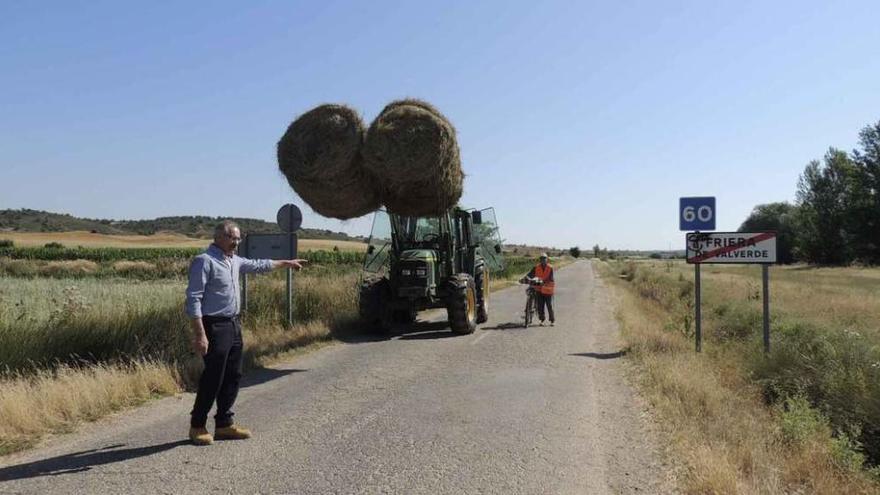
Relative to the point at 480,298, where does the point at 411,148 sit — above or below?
above

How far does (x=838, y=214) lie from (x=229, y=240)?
90618mm

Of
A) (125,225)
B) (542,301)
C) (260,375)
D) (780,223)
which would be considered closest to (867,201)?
(780,223)

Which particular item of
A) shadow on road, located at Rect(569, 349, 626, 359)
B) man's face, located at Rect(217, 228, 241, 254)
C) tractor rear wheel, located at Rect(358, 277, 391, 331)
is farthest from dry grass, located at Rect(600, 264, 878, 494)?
tractor rear wheel, located at Rect(358, 277, 391, 331)

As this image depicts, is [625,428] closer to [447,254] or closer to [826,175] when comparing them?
[447,254]

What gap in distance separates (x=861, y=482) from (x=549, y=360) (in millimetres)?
5611

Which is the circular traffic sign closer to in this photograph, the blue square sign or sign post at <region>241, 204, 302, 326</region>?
sign post at <region>241, 204, 302, 326</region>

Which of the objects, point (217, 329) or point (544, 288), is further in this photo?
point (544, 288)

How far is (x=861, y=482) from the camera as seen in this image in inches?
209

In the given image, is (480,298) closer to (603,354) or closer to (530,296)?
(530,296)

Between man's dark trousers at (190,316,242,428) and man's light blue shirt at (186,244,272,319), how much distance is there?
109 millimetres

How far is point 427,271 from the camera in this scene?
13.7 meters

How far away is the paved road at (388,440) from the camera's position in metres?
4.92

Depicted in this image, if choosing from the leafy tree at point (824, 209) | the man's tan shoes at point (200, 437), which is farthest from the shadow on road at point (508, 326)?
the leafy tree at point (824, 209)

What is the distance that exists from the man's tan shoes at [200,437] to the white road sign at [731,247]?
7.96m
